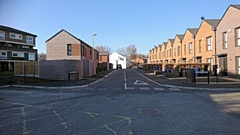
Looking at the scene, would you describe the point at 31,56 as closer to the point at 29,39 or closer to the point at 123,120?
the point at 29,39

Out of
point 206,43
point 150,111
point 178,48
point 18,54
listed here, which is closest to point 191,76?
point 150,111

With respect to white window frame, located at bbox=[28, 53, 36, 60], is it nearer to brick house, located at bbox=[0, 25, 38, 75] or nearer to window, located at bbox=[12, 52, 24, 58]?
brick house, located at bbox=[0, 25, 38, 75]

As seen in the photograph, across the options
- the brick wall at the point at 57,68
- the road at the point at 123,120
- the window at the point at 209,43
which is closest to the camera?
the road at the point at 123,120

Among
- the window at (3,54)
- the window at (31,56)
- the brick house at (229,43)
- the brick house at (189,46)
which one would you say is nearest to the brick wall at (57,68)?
the brick house at (229,43)

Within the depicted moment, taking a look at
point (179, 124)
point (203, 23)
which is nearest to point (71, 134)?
point (179, 124)

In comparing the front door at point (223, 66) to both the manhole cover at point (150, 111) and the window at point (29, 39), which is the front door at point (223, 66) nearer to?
the manhole cover at point (150, 111)

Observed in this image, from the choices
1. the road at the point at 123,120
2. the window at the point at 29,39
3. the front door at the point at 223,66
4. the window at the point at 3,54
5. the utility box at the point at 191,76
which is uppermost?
the window at the point at 29,39

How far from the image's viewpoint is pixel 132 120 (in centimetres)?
673

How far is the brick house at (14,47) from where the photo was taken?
49666 mm

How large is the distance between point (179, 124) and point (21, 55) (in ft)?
183

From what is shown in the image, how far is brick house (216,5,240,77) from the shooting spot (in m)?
24.2

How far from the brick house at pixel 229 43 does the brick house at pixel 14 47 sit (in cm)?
3980

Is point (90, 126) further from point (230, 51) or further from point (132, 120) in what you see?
point (230, 51)

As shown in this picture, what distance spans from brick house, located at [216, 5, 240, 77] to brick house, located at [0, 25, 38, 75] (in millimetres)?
39796
